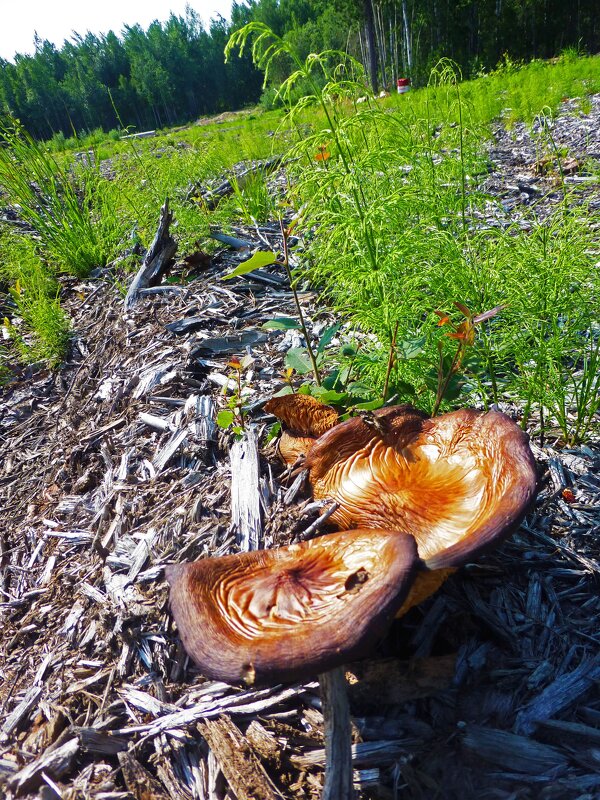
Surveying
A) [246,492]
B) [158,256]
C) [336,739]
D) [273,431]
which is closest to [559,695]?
[336,739]

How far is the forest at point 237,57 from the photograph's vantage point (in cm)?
3272

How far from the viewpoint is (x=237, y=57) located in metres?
53.8

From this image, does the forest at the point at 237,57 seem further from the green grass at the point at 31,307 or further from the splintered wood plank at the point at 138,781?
the splintered wood plank at the point at 138,781

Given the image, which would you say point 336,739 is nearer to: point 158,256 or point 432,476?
point 432,476

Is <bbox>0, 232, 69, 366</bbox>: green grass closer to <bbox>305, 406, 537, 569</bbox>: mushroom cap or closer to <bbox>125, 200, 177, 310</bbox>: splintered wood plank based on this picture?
<bbox>125, 200, 177, 310</bbox>: splintered wood plank

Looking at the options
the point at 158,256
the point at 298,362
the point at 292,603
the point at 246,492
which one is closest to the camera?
the point at 292,603

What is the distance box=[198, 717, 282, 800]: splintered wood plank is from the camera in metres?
1.40

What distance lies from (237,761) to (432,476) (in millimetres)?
1026

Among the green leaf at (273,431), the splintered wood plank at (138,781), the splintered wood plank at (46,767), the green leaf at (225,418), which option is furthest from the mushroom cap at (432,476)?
the splintered wood plank at (46,767)

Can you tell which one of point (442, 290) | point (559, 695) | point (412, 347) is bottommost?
point (559, 695)

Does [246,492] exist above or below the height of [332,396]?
below

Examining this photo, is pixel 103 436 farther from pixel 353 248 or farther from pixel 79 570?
pixel 353 248

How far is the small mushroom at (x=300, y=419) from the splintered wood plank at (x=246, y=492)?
167 mm

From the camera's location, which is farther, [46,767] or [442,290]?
[442,290]
